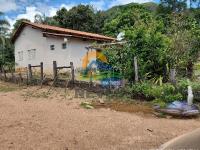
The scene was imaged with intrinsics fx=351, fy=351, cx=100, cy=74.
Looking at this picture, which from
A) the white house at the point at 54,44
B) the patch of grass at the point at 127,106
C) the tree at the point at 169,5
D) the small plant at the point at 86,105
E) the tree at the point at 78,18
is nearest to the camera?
the patch of grass at the point at 127,106

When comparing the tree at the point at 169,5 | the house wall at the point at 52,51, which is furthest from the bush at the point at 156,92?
the tree at the point at 169,5

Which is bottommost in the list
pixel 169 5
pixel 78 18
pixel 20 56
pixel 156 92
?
pixel 156 92

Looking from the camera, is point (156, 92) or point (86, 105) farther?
point (156, 92)

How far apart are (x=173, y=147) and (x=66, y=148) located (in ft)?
6.41

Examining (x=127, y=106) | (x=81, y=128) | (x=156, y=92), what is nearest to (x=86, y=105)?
(x=127, y=106)

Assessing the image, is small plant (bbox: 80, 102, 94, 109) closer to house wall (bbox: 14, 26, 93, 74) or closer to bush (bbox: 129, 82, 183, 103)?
bush (bbox: 129, 82, 183, 103)

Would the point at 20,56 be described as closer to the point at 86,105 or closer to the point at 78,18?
the point at 78,18

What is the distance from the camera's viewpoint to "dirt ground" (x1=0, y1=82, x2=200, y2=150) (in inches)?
266

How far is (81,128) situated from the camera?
Result: 7.95 meters

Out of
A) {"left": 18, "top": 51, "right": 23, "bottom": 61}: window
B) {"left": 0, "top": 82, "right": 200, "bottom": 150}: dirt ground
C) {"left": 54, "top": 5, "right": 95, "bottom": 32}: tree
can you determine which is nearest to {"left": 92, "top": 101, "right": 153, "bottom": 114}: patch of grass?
{"left": 0, "top": 82, "right": 200, "bottom": 150}: dirt ground

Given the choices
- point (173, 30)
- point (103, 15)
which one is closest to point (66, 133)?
point (173, 30)

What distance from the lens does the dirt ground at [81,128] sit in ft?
22.2

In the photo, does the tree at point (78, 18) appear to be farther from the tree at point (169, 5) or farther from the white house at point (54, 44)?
the white house at point (54, 44)

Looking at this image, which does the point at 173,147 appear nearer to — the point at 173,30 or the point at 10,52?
the point at 173,30
